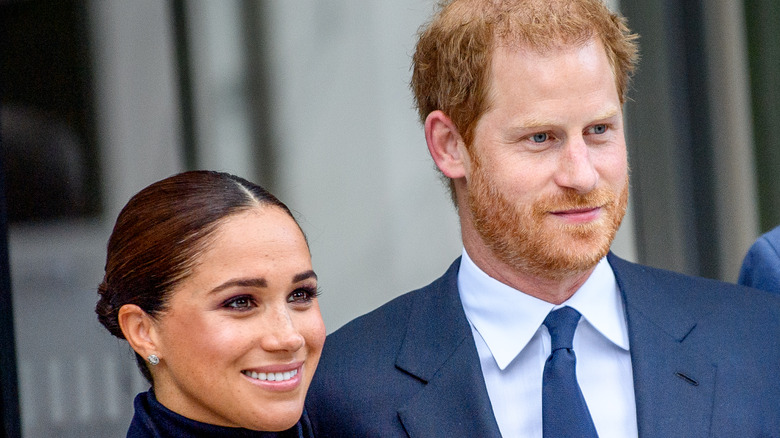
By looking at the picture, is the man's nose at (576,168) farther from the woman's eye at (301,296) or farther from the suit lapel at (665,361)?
the woman's eye at (301,296)

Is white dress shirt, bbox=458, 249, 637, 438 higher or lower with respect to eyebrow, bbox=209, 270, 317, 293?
lower

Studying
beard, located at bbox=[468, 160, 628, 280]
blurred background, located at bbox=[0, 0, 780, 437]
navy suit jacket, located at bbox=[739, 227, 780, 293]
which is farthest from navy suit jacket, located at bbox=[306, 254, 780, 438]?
blurred background, located at bbox=[0, 0, 780, 437]

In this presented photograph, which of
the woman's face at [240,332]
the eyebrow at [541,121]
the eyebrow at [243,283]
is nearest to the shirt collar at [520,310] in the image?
the eyebrow at [541,121]

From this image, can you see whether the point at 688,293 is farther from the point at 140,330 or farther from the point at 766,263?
the point at 140,330

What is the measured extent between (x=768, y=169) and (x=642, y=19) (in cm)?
86

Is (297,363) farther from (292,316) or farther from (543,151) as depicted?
(543,151)

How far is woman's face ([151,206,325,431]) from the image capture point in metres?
2.17

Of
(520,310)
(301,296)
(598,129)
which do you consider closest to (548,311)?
(520,310)

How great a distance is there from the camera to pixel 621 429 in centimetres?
242

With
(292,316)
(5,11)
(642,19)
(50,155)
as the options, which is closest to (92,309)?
(50,155)

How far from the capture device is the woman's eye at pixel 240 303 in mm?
2189

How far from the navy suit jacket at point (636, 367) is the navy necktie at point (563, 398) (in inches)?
5.0

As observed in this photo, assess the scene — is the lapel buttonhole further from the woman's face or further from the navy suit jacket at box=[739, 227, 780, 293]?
the woman's face

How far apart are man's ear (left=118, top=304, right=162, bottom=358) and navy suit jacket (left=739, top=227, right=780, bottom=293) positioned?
5.29 feet
